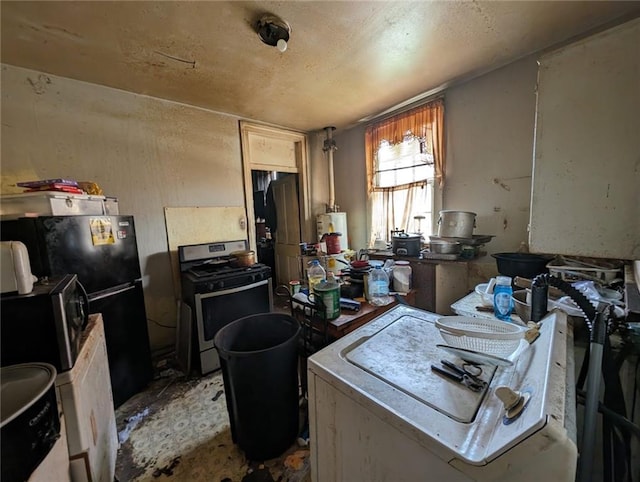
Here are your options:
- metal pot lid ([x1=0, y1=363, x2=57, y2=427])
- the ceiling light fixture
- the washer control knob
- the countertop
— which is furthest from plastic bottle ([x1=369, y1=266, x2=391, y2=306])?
the ceiling light fixture

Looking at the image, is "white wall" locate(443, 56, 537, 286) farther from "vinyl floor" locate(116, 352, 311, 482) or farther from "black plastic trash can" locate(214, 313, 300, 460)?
"vinyl floor" locate(116, 352, 311, 482)

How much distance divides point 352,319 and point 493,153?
2.16 m

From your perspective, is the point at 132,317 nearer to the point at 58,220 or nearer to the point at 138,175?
the point at 58,220

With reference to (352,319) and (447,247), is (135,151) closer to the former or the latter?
(352,319)

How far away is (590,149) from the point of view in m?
1.09

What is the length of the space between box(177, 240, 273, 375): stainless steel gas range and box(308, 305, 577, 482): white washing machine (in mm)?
1630

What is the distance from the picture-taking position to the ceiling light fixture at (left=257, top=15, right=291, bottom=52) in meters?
1.55

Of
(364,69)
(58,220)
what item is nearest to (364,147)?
(364,69)

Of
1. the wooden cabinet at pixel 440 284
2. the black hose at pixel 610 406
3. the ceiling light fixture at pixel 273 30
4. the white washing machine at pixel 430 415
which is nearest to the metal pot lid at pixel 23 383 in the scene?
the white washing machine at pixel 430 415

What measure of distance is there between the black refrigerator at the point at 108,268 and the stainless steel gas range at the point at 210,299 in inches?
Result: 13.6

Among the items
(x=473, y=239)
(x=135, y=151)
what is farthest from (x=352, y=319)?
(x=135, y=151)

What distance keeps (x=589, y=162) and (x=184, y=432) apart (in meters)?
2.67

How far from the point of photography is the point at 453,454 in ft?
1.74

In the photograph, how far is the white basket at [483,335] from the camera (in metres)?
0.81
